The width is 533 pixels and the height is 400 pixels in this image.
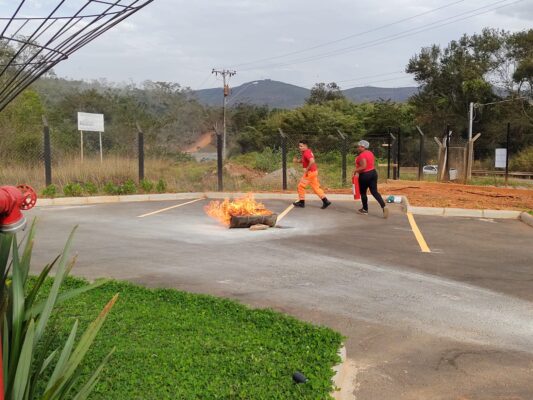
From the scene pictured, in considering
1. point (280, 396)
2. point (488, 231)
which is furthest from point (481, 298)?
point (488, 231)

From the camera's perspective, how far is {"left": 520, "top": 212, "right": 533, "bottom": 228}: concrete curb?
36.0 ft

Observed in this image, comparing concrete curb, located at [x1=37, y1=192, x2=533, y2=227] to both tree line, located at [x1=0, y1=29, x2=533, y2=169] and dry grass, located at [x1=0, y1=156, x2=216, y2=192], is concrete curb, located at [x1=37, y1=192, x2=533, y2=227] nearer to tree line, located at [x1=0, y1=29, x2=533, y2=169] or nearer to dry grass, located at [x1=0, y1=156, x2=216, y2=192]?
dry grass, located at [x1=0, y1=156, x2=216, y2=192]

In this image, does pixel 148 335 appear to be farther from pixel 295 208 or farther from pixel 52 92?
pixel 52 92

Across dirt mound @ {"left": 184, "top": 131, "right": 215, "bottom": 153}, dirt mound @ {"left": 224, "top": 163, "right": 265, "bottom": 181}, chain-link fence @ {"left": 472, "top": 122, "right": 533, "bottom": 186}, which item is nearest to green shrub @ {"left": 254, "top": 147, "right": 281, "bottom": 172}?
dirt mound @ {"left": 224, "top": 163, "right": 265, "bottom": 181}

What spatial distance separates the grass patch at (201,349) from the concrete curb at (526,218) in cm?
819

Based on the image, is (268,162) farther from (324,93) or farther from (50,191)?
(324,93)

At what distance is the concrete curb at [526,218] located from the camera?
1098 centimetres

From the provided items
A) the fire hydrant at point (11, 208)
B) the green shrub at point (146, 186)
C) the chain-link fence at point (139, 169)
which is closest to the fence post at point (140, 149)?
the chain-link fence at point (139, 169)

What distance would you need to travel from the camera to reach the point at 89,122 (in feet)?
63.3

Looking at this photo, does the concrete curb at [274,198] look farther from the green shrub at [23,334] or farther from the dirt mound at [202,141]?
the dirt mound at [202,141]

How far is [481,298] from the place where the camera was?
5.69 m

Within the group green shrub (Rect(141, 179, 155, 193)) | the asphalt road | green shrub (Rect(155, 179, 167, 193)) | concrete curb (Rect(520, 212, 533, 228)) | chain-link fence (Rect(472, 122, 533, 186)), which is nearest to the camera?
the asphalt road

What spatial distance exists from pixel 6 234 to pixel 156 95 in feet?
201

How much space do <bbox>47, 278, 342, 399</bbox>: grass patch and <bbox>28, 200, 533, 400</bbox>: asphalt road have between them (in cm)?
41
